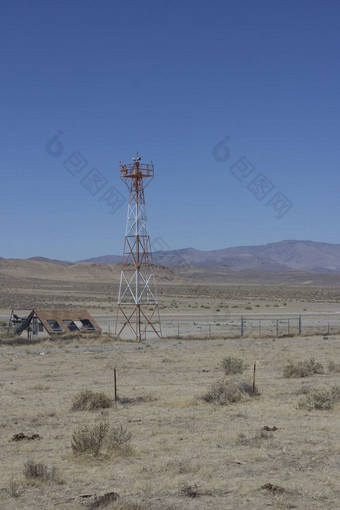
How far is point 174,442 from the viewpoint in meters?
12.2

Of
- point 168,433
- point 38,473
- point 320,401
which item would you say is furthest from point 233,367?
point 38,473

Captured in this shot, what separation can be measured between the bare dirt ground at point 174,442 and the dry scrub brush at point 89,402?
0.28m

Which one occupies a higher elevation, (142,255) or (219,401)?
(142,255)

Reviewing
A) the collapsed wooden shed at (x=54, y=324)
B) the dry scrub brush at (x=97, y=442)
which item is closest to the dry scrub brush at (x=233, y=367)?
the dry scrub brush at (x=97, y=442)

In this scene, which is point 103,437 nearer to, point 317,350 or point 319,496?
point 319,496

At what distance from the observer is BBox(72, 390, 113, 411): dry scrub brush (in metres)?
15.9

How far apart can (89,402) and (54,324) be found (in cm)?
2060

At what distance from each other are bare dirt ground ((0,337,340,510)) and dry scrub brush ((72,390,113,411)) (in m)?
0.28

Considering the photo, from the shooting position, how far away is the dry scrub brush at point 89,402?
15.9 meters

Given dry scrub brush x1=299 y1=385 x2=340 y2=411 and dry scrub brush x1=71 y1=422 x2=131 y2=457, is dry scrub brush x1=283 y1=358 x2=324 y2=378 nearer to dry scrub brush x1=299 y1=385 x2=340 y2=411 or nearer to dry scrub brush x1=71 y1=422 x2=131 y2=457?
dry scrub brush x1=299 y1=385 x2=340 y2=411

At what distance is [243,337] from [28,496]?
2979cm

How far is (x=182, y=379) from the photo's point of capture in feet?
71.4

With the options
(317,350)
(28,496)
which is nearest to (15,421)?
(28,496)

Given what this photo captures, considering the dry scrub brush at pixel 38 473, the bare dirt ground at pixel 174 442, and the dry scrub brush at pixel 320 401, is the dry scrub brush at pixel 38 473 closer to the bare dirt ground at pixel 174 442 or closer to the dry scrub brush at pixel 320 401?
the bare dirt ground at pixel 174 442
